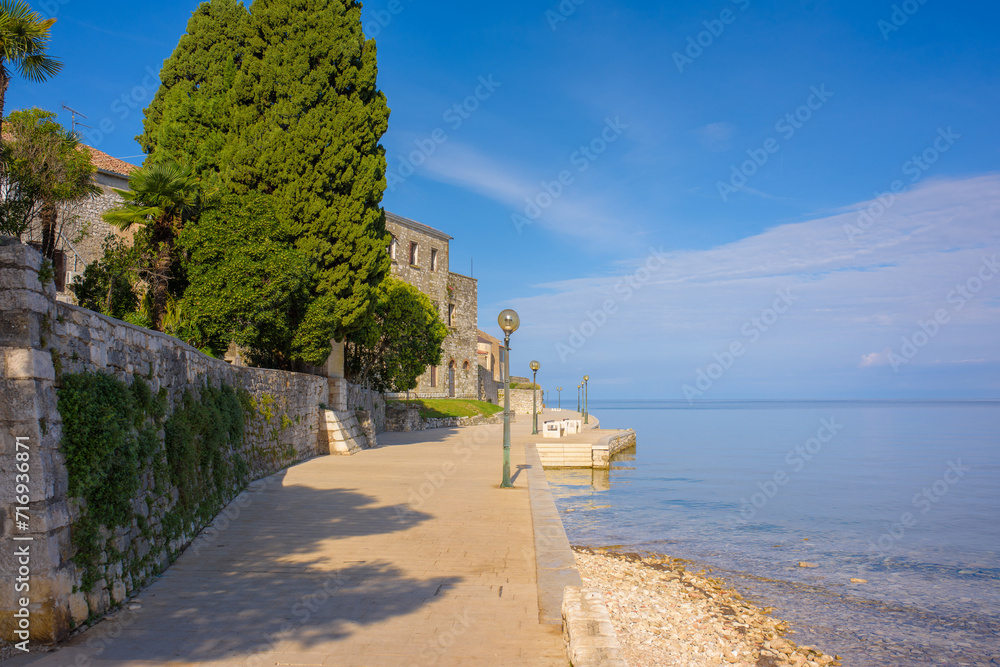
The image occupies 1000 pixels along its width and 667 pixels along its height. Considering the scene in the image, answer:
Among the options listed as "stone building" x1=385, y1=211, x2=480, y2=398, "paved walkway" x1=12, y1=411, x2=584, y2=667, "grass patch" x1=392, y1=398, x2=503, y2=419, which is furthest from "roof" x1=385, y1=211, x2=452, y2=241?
"paved walkway" x1=12, y1=411, x2=584, y2=667

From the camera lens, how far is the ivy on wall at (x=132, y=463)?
15.5 ft

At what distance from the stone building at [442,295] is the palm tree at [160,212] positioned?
23559mm

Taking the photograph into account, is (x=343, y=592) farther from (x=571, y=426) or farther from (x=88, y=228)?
(x=571, y=426)

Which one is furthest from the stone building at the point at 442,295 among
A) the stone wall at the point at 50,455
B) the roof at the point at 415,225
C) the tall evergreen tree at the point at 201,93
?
the stone wall at the point at 50,455

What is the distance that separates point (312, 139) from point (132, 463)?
12.3 metres

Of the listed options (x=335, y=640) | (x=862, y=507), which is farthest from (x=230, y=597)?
(x=862, y=507)

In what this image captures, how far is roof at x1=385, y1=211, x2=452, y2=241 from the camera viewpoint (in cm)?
3875

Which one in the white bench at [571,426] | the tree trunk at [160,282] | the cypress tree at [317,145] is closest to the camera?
the tree trunk at [160,282]

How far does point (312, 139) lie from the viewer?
1608cm

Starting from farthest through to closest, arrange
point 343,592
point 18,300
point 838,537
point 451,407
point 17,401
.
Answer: point 451,407, point 838,537, point 343,592, point 18,300, point 17,401

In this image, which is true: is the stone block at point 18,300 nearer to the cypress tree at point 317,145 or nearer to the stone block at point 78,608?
the stone block at point 78,608

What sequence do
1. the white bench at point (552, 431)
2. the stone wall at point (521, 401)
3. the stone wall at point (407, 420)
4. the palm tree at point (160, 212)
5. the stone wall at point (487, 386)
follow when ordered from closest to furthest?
the palm tree at point (160, 212)
the white bench at point (552, 431)
the stone wall at point (407, 420)
the stone wall at point (487, 386)
the stone wall at point (521, 401)

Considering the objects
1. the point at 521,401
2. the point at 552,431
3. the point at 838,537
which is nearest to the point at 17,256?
the point at 838,537

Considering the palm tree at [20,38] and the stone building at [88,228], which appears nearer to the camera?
the palm tree at [20,38]
